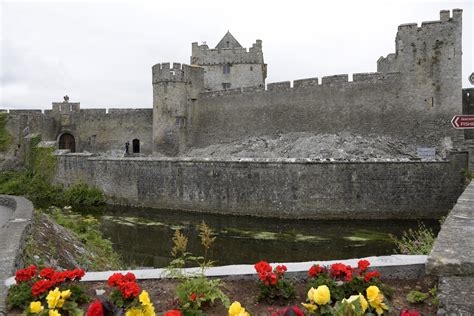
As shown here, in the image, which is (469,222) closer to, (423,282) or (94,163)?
(423,282)

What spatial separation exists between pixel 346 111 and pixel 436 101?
12.3 ft

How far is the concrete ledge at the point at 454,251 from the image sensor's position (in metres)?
2.74

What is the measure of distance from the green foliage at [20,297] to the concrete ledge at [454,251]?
2.86 metres

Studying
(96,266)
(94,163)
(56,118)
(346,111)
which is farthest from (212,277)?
(56,118)

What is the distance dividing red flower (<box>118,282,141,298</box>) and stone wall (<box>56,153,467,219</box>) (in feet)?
34.0

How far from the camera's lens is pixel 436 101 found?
16906 millimetres

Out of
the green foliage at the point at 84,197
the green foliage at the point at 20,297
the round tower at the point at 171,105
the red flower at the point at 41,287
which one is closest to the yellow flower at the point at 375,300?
the red flower at the point at 41,287

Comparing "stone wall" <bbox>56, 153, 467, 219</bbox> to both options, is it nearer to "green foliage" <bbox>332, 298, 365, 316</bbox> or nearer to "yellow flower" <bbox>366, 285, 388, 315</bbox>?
"yellow flower" <bbox>366, 285, 388, 315</bbox>

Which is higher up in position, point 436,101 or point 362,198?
point 436,101

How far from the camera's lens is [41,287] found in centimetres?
300

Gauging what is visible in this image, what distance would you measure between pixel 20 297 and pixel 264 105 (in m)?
19.1

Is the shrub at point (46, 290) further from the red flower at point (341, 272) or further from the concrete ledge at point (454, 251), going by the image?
the concrete ledge at point (454, 251)

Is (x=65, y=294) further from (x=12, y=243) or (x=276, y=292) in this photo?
(x=12, y=243)

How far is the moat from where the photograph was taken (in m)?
8.99
